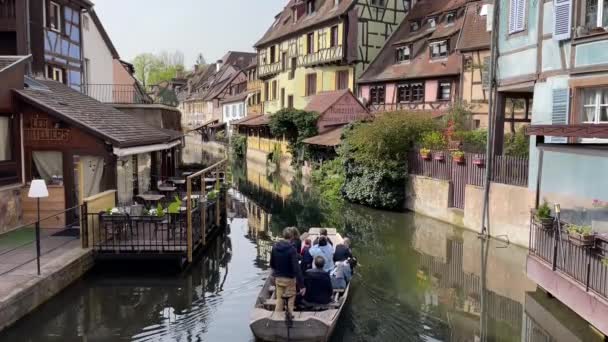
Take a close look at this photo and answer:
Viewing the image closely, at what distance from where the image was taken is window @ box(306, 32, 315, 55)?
1606 inches

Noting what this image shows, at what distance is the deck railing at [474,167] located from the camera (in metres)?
15.5

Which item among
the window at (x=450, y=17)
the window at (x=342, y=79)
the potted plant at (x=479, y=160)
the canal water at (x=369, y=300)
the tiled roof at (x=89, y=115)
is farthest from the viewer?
the window at (x=342, y=79)

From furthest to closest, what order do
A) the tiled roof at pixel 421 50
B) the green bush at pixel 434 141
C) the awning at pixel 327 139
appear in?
the tiled roof at pixel 421 50 < the awning at pixel 327 139 < the green bush at pixel 434 141

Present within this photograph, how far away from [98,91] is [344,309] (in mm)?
22697

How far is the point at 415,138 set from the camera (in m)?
21.5

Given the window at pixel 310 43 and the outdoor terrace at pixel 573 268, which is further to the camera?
the window at pixel 310 43

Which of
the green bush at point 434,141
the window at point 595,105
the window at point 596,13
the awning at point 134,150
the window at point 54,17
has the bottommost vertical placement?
the awning at point 134,150

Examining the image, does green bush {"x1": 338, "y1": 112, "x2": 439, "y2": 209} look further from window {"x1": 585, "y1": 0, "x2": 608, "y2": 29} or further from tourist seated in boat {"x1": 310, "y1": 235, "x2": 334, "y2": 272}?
tourist seated in boat {"x1": 310, "y1": 235, "x2": 334, "y2": 272}

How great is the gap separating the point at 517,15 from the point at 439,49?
16.6 meters

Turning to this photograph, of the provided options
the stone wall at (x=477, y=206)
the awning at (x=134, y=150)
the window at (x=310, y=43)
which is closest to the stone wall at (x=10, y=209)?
the awning at (x=134, y=150)

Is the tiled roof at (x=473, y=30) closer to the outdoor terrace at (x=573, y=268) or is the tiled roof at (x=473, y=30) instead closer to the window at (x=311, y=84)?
the window at (x=311, y=84)

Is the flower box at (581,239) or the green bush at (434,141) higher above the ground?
the green bush at (434,141)

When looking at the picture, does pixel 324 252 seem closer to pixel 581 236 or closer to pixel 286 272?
pixel 286 272

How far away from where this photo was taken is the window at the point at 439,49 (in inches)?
1208
